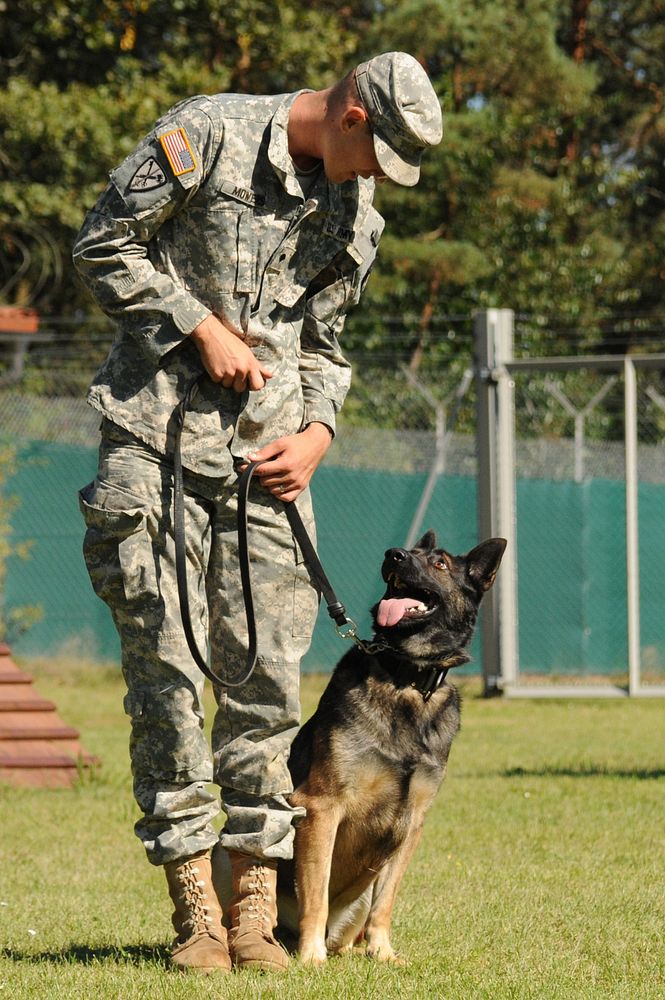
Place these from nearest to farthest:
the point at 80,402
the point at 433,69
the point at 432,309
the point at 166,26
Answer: the point at 80,402
the point at 166,26
the point at 432,309
the point at 433,69

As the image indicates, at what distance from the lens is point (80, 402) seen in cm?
1310

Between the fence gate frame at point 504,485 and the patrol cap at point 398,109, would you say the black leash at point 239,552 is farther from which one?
the fence gate frame at point 504,485

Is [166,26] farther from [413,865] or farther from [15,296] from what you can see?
[413,865]

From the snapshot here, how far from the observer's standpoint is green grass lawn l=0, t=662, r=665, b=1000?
3.39 m

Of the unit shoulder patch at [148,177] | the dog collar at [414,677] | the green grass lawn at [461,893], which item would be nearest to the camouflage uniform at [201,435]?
the unit shoulder patch at [148,177]

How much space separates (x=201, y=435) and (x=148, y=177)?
2.11 feet

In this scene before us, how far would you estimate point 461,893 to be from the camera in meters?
4.79

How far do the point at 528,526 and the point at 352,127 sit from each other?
29.9 feet

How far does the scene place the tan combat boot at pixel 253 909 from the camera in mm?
3504

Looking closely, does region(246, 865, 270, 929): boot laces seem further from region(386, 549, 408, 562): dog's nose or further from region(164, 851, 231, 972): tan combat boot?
region(386, 549, 408, 562): dog's nose

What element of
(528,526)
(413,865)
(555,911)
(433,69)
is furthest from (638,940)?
(433,69)

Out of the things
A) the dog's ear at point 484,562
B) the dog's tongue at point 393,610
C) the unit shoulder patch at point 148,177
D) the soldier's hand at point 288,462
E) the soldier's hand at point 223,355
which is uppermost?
the unit shoulder patch at point 148,177

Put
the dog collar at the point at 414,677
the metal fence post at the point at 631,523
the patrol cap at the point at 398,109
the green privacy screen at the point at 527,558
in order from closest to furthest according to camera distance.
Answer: the patrol cap at the point at 398,109, the dog collar at the point at 414,677, the metal fence post at the point at 631,523, the green privacy screen at the point at 527,558

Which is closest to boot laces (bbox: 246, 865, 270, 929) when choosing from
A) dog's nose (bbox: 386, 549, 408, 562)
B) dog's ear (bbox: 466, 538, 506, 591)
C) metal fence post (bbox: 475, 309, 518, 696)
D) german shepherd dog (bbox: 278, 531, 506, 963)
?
german shepherd dog (bbox: 278, 531, 506, 963)
